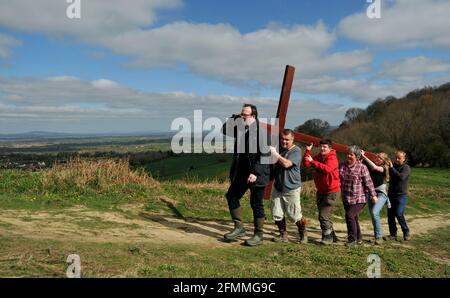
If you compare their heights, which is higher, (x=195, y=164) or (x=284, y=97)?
(x=284, y=97)

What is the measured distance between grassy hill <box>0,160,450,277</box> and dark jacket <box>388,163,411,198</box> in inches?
42.2

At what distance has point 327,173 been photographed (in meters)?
7.38

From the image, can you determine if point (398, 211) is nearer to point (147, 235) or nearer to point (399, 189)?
point (399, 189)

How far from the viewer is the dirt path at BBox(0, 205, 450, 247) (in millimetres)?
6656

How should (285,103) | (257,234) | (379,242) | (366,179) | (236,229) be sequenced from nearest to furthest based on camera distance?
1. (257,234)
2. (236,229)
3. (366,179)
4. (379,242)
5. (285,103)

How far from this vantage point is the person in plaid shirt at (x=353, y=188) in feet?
24.9

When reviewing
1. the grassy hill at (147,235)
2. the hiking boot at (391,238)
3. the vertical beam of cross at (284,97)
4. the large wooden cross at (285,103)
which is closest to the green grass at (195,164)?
the grassy hill at (147,235)

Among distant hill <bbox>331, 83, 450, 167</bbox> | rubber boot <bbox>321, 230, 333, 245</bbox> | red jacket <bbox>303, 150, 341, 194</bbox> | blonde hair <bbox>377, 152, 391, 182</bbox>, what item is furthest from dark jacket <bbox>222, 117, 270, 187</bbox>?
distant hill <bbox>331, 83, 450, 167</bbox>

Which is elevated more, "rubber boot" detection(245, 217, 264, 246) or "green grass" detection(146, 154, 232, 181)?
"rubber boot" detection(245, 217, 264, 246)

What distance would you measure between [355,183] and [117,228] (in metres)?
4.39

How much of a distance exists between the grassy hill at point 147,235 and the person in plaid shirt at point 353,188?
0.40 m

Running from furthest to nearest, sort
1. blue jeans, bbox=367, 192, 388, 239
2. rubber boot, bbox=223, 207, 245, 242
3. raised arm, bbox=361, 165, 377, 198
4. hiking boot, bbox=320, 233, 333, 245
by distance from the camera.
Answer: blue jeans, bbox=367, 192, 388, 239
raised arm, bbox=361, 165, 377, 198
hiking boot, bbox=320, 233, 333, 245
rubber boot, bbox=223, 207, 245, 242

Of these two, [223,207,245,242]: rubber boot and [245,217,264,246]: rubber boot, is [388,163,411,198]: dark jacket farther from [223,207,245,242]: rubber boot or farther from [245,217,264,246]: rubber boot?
[223,207,245,242]: rubber boot

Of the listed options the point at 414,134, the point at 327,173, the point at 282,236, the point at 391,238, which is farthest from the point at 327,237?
the point at 414,134
